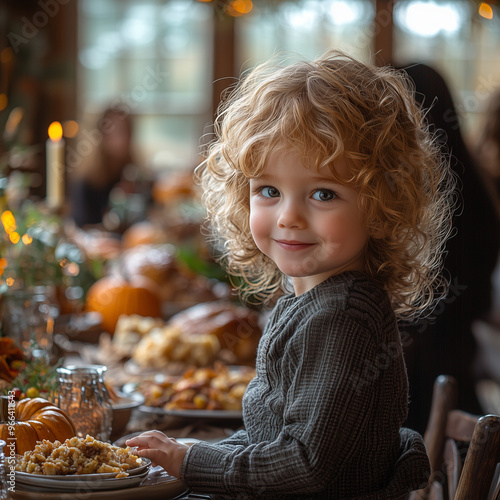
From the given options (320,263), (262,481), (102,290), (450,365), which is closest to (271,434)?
(262,481)

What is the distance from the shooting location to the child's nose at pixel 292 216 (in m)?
0.89

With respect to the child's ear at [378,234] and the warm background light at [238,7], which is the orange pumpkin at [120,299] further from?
the warm background light at [238,7]

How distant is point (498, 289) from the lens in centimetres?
446

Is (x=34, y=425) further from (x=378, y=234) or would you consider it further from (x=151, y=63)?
(x=151, y=63)

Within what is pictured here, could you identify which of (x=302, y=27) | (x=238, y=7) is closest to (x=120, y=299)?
(x=238, y=7)

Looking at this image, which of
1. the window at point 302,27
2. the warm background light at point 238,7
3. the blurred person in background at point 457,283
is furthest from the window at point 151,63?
the blurred person in background at point 457,283

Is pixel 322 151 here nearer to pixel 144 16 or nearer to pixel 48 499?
pixel 48 499

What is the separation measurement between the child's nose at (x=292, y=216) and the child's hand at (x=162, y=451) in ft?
1.00

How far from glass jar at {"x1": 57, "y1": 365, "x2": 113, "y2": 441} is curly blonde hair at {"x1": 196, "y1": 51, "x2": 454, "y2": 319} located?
1.13 feet

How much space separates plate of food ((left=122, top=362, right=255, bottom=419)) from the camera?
143cm

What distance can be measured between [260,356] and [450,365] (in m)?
1.40

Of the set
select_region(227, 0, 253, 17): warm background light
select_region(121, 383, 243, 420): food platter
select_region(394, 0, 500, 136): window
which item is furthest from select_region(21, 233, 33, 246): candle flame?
select_region(394, 0, 500, 136): window

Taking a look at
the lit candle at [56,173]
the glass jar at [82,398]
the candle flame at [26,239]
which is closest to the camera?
the glass jar at [82,398]

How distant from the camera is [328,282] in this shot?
0.93m
